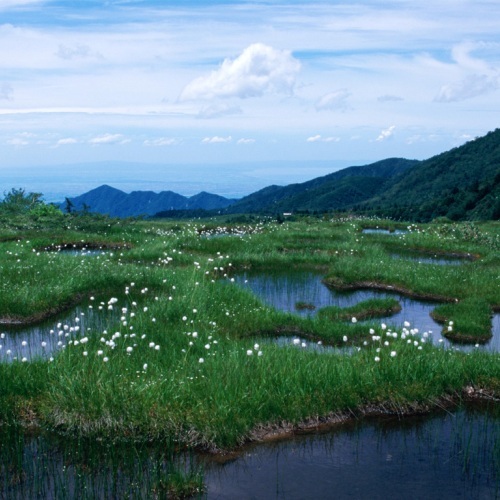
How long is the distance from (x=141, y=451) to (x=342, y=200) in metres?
190

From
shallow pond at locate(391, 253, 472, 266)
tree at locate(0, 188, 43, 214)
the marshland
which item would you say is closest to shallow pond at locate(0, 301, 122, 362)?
the marshland

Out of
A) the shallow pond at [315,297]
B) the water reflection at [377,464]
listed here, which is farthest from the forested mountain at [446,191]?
the water reflection at [377,464]

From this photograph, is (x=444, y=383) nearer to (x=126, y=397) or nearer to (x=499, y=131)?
(x=126, y=397)

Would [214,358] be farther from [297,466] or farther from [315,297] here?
[315,297]

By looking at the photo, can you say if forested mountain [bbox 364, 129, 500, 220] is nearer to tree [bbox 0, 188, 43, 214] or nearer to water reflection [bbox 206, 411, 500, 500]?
tree [bbox 0, 188, 43, 214]

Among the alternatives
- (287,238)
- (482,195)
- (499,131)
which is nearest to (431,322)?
(287,238)

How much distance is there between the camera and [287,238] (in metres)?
27.6

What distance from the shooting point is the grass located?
9211mm

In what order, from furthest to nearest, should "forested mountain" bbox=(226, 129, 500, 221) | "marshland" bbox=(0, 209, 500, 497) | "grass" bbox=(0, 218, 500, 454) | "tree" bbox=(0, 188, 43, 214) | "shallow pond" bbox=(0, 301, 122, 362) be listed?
"forested mountain" bbox=(226, 129, 500, 221)
"tree" bbox=(0, 188, 43, 214)
"shallow pond" bbox=(0, 301, 122, 362)
"grass" bbox=(0, 218, 500, 454)
"marshland" bbox=(0, 209, 500, 497)

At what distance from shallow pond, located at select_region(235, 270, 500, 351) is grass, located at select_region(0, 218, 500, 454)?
0.48 m

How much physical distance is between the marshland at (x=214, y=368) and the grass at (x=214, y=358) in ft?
0.11

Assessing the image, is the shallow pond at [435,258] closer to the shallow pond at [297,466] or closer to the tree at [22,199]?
the shallow pond at [297,466]

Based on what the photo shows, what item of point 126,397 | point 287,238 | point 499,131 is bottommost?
point 126,397

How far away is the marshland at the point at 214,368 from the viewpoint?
8.68 metres
